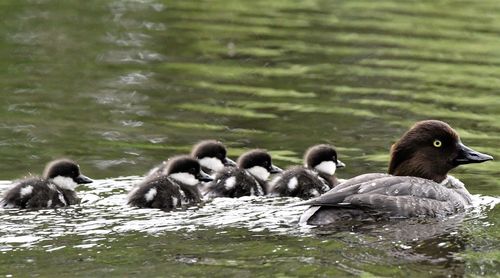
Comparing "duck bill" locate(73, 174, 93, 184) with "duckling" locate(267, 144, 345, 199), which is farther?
"duckling" locate(267, 144, 345, 199)

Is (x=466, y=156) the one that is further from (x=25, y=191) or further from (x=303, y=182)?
(x=25, y=191)

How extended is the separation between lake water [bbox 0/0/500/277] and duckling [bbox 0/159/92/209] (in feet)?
0.51

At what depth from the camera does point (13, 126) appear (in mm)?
12750

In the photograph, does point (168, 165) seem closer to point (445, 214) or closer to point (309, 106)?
point (445, 214)

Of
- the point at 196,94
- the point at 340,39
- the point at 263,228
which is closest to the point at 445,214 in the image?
the point at 263,228

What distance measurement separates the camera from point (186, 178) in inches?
406

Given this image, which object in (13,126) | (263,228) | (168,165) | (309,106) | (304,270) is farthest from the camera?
(309,106)

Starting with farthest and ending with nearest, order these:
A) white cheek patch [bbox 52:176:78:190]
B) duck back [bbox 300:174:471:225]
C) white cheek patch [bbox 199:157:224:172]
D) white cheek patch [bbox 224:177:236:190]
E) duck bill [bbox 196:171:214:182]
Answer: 1. white cheek patch [bbox 199:157:224:172]
2. duck bill [bbox 196:171:214:182]
3. white cheek patch [bbox 224:177:236:190]
4. white cheek patch [bbox 52:176:78:190]
5. duck back [bbox 300:174:471:225]

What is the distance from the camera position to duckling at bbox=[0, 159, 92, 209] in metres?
9.55

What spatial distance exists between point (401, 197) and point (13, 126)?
4881mm

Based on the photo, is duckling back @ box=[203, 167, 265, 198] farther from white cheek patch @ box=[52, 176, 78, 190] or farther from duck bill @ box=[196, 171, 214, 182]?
white cheek patch @ box=[52, 176, 78, 190]

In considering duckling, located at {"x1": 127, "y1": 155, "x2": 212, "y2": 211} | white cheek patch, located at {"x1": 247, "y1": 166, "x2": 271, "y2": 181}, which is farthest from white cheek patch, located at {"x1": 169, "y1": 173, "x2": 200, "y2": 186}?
white cheek patch, located at {"x1": 247, "y1": 166, "x2": 271, "y2": 181}

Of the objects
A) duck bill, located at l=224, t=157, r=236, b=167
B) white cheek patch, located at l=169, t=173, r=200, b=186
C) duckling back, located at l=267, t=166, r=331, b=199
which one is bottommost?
duckling back, located at l=267, t=166, r=331, b=199

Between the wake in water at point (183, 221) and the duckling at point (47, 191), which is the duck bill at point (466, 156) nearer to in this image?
the wake in water at point (183, 221)
